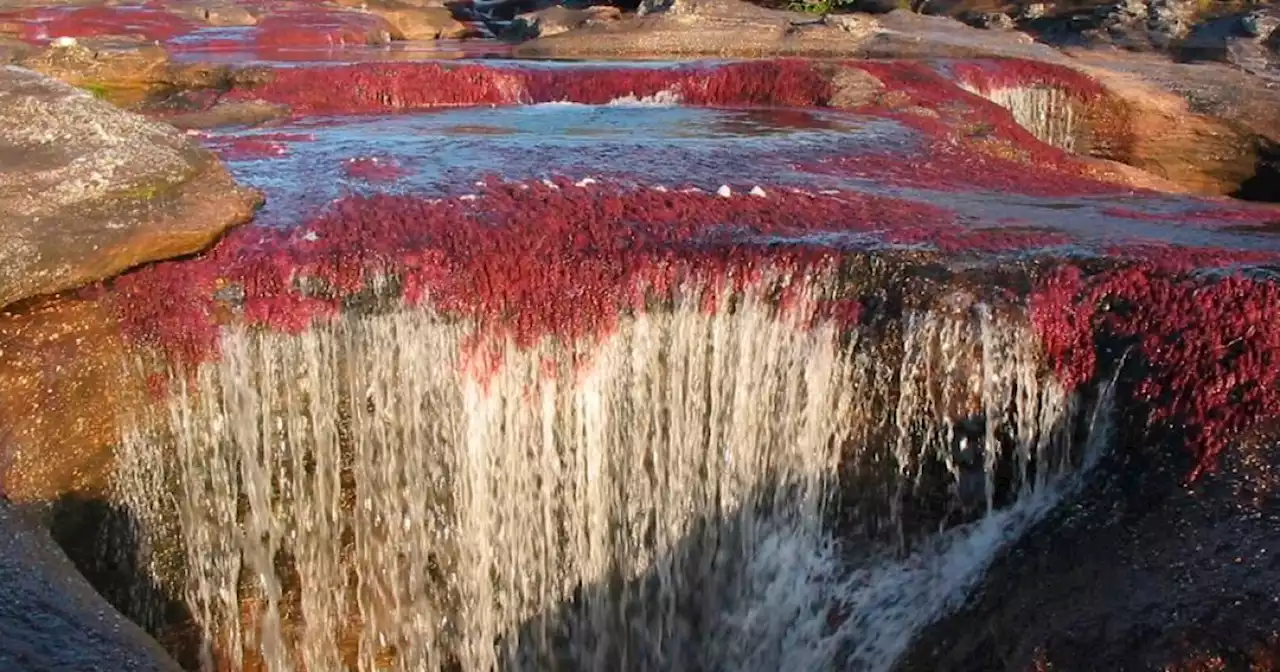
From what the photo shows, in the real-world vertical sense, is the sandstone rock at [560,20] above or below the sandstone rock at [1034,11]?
below

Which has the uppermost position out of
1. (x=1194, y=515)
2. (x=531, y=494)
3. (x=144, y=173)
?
(x=144, y=173)

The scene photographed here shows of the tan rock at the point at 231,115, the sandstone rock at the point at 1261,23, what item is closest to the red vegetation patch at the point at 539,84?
the tan rock at the point at 231,115

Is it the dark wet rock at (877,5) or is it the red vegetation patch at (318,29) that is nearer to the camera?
the red vegetation patch at (318,29)

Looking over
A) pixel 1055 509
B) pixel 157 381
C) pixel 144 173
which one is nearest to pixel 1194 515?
pixel 1055 509

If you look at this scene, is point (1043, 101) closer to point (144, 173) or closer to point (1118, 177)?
point (1118, 177)

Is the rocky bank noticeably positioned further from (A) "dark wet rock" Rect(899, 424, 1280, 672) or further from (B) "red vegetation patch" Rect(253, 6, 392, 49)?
(B) "red vegetation patch" Rect(253, 6, 392, 49)

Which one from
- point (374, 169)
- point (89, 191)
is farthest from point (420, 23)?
point (89, 191)

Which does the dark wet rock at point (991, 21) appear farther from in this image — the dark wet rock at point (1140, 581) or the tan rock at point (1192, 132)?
the dark wet rock at point (1140, 581)
